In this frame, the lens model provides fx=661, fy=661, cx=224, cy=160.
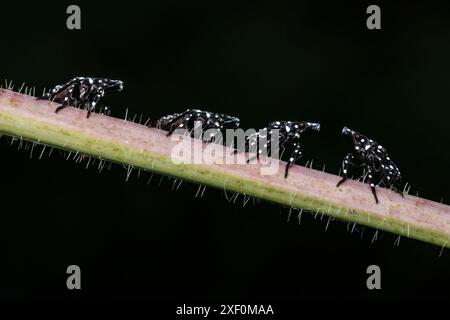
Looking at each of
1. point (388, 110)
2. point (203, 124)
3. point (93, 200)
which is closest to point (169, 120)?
point (203, 124)

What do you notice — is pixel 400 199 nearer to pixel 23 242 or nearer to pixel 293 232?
pixel 293 232

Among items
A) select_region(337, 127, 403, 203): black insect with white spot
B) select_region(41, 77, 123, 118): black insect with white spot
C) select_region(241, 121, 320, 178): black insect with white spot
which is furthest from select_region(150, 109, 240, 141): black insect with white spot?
select_region(337, 127, 403, 203): black insect with white spot

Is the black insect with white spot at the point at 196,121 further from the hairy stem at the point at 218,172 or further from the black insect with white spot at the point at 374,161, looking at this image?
the black insect with white spot at the point at 374,161

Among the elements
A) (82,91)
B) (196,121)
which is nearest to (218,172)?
(196,121)

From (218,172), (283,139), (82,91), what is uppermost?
(82,91)

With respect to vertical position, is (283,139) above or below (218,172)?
above

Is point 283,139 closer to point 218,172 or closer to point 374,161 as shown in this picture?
point 374,161
